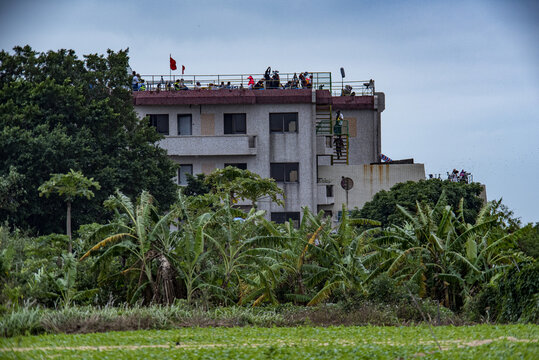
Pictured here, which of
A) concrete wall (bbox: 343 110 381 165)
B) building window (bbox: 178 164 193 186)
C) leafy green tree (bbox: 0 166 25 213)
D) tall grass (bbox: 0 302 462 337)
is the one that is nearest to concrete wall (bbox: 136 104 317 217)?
building window (bbox: 178 164 193 186)

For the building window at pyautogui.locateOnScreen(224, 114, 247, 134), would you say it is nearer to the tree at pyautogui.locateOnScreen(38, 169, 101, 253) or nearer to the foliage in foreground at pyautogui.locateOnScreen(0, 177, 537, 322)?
the tree at pyautogui.locateOnScreen(38, 169, 101, 253)

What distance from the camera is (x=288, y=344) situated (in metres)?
16.8

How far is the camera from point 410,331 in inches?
761

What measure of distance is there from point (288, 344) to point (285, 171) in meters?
39.0

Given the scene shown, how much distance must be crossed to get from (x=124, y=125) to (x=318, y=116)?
17.8 meters

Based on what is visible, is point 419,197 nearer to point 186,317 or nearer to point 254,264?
point 254,264

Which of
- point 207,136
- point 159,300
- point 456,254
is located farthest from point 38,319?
point 207,136

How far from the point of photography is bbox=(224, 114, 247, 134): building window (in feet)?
185

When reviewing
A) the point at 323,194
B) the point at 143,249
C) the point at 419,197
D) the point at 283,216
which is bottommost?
the point at 143,249

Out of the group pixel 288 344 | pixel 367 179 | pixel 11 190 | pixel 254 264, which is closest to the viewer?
pixel 288 344

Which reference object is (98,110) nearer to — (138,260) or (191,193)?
(191,193)

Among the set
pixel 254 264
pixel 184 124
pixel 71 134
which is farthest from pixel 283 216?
pixel 254 264

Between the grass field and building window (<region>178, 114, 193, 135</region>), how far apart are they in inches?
1456

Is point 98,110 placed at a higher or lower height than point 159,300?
higher
